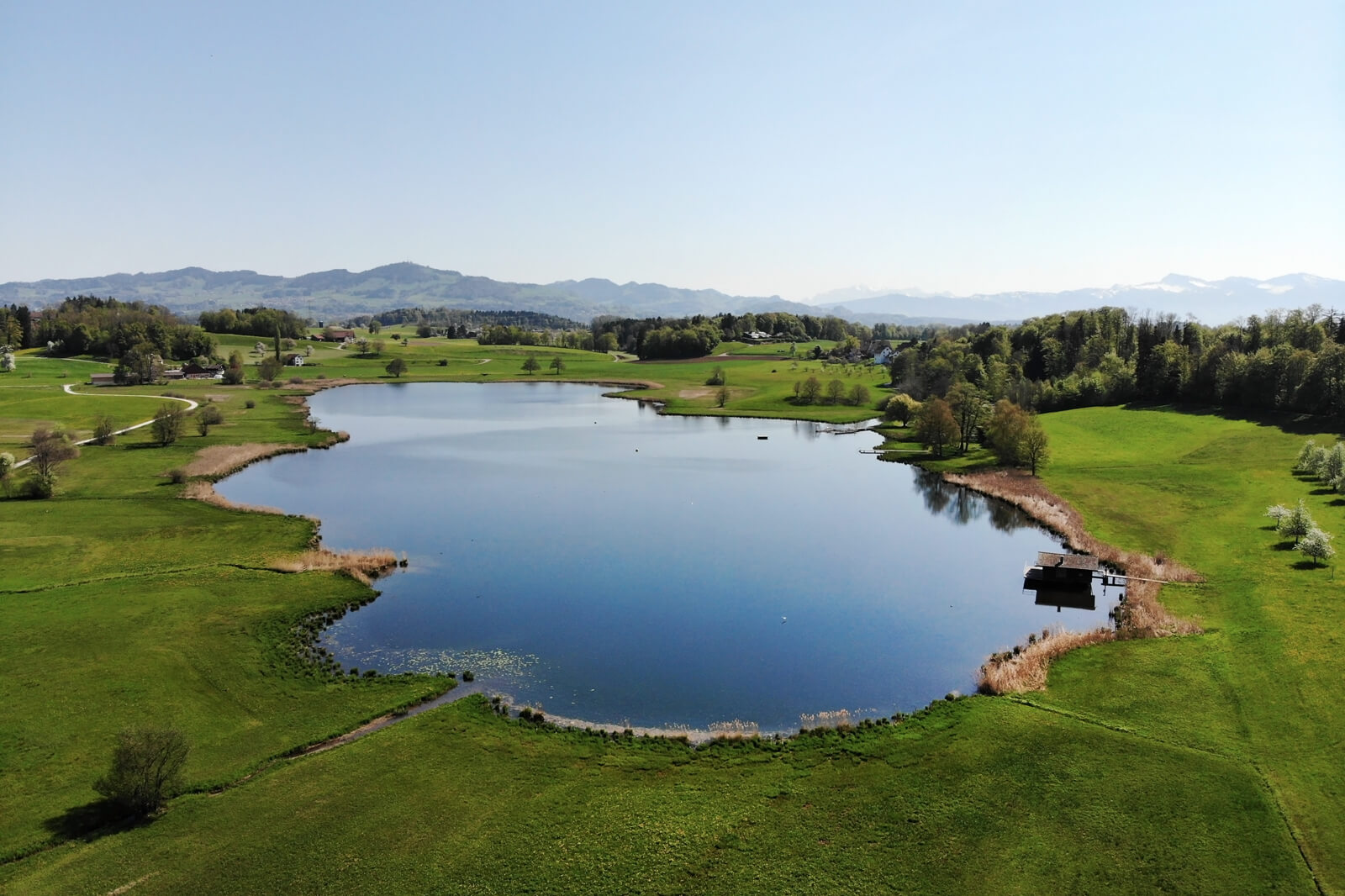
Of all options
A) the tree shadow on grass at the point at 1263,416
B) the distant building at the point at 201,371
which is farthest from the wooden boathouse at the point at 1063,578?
the distant building at the point at 201,371

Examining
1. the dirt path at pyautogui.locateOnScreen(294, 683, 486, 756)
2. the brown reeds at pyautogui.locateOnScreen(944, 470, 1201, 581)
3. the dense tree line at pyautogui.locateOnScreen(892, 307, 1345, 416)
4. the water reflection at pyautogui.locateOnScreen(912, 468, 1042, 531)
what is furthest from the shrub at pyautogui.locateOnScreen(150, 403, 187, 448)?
the dense tree line at pyautogui.locateOnScreen(892, 307, 1345, 416)

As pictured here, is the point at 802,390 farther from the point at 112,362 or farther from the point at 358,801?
the point at 112,362

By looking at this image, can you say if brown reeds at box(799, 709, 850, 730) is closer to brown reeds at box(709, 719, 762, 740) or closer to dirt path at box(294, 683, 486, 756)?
brown reeds at box(709, 719, 762, 740)

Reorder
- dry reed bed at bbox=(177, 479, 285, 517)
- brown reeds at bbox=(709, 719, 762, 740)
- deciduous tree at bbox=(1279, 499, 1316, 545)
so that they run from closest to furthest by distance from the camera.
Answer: brown reeds at bbox=(709, 719, 762, 740) < deciduous tree at bbox=(1279, 499, 1316, 545) < dry reed bed at bbox=(177, 479, 285, 517)

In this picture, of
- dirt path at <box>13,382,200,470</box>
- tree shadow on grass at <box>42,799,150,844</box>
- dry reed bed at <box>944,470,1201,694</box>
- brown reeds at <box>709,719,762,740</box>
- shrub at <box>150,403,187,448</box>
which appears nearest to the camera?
tree shadow on grass at <box>42,799,150,844</box>

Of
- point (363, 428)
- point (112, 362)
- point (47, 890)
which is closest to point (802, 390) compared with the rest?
point (363, 428)

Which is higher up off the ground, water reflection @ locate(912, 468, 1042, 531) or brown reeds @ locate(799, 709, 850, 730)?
water reflection @ locate(912, 468, 1042, 531)
